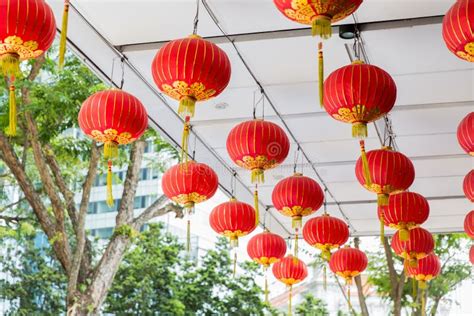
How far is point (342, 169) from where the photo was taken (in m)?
6.44

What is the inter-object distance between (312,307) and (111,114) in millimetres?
7954

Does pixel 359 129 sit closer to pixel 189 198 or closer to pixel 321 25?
pixel 321 25

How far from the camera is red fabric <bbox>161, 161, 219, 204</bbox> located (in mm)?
4449

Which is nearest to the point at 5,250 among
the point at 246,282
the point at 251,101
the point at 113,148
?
the point at 246,282

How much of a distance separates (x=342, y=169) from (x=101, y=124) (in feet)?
10.7

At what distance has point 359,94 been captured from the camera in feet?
11.1

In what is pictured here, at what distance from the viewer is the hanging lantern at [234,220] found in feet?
16.9

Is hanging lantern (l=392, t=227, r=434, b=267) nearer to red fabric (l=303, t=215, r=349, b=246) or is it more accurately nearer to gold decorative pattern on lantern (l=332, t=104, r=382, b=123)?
red fabric (l=303, t=215, r=349, b=246)

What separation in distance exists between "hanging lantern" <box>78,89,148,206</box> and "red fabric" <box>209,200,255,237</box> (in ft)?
5.37

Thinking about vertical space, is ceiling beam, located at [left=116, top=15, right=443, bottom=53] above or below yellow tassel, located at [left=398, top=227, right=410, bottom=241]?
above

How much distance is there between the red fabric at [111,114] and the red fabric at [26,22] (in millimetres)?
688

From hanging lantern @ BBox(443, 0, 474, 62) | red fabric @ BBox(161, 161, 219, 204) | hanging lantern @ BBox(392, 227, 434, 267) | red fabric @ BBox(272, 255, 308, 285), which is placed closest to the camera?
hanging lantern @ BBox(443, 0, 474, 62)

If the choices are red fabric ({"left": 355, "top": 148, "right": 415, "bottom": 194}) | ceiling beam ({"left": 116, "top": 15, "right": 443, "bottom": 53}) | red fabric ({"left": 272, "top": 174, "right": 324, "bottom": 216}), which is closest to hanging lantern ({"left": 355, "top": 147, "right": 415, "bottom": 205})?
red fabric ({"left": 355, "top": 148, "right": 415, "bottom": 194})

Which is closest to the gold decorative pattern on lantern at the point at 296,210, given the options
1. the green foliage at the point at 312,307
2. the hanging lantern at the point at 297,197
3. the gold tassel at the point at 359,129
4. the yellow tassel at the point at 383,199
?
the hanging lantern at the point at 297,197
